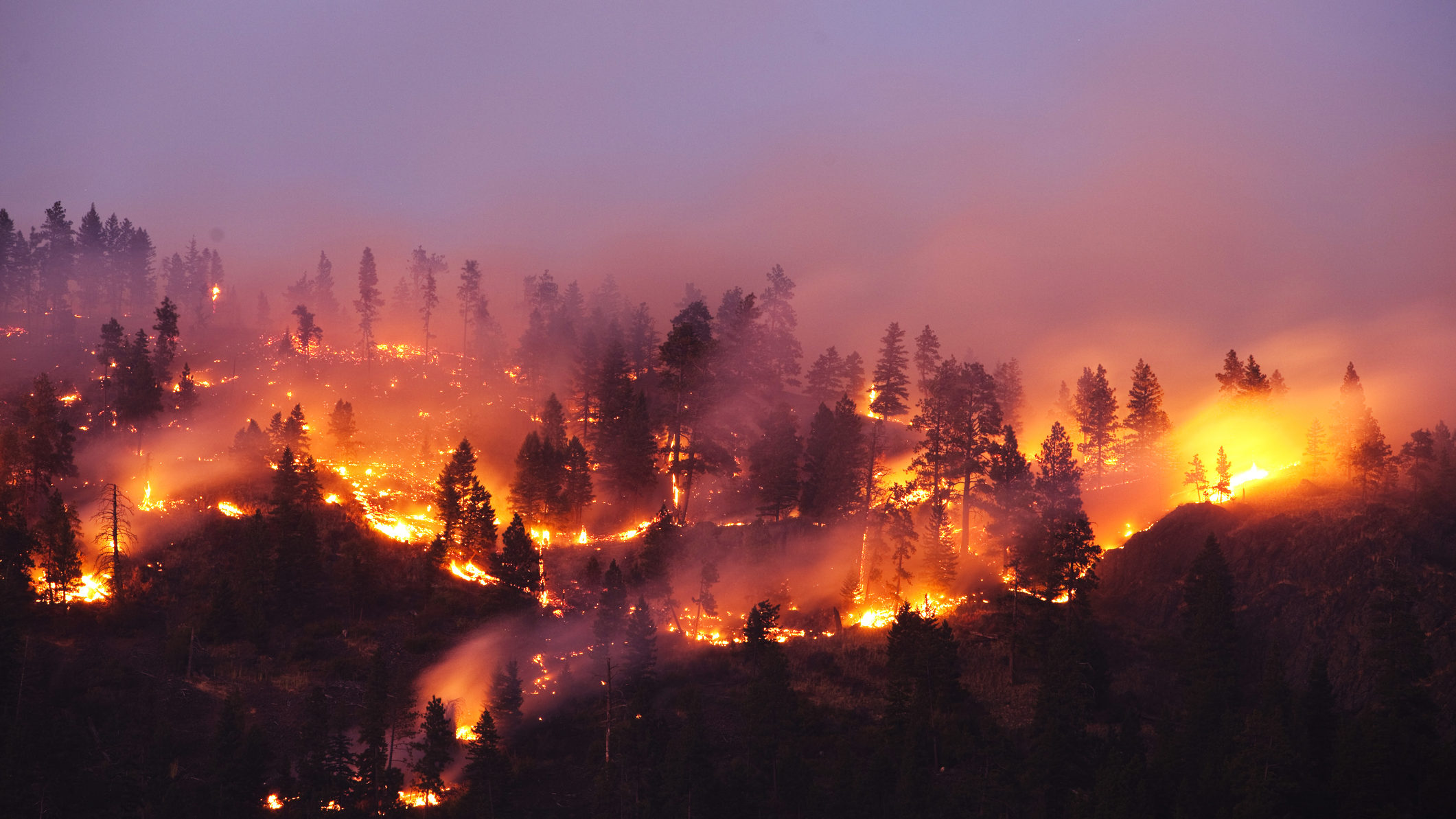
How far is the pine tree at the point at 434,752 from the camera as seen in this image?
45.3 metres

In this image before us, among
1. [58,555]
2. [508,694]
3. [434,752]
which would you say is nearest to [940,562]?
[508,694]

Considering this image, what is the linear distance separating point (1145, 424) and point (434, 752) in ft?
215

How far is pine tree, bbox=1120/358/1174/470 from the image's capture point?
84625mm

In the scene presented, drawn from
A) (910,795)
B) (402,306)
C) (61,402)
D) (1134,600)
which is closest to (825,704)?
(910,795)

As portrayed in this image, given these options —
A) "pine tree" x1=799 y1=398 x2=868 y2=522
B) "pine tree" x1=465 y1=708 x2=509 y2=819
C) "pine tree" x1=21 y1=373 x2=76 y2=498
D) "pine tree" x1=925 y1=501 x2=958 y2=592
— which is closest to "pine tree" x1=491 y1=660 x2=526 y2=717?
"pine tree" x1=465 y1=708 x2=509 y2=819

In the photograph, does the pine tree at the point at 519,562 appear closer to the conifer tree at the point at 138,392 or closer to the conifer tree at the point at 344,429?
the conifer tree at the point at 344,429

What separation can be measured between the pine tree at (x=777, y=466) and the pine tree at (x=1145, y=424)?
2955 cm

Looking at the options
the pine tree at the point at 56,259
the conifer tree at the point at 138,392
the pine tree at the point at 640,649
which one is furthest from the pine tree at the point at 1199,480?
the pine tree at the point at 56,259

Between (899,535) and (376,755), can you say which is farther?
(899,535)

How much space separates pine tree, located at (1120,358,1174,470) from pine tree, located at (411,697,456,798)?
61.4 metres

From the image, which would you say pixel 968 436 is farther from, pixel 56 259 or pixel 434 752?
pixel 56 259

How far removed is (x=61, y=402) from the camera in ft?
280

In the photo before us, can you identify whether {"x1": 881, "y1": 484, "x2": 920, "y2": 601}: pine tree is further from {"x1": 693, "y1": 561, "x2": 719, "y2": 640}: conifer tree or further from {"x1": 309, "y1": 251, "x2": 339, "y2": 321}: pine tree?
{"x1": 309, "y1": 251, "x2": 339, "y2": 321}: pine tree

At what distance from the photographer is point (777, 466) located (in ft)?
240
